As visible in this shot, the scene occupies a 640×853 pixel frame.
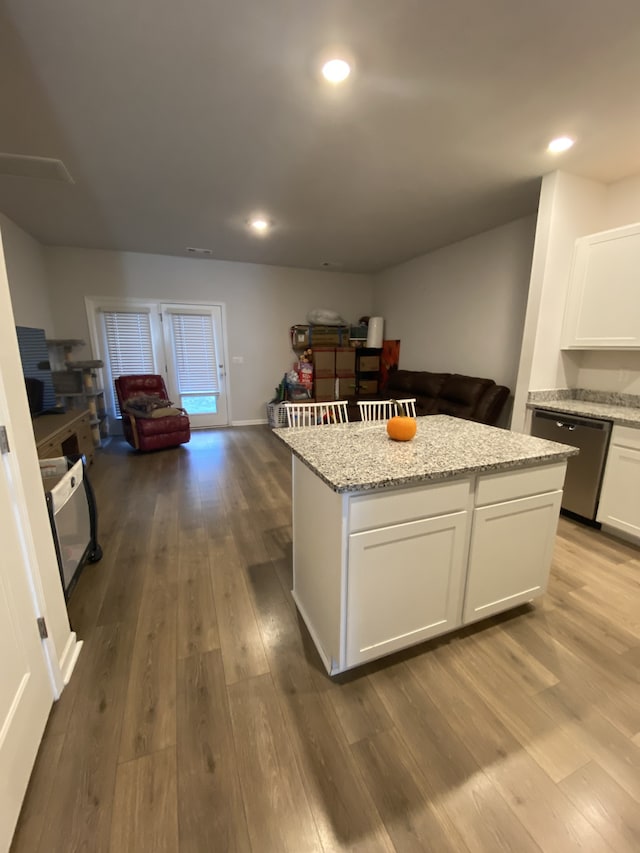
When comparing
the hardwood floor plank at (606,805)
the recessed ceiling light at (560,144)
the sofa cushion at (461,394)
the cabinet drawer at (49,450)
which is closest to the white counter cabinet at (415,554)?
the hardwood floor plank at (606,805)

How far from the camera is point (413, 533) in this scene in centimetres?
137

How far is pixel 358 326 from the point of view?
615 centimetres

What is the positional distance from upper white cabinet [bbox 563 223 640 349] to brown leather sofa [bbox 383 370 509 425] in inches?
35.3

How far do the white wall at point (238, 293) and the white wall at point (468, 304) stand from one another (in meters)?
1.32

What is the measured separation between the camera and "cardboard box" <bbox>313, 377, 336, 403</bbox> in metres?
5.83

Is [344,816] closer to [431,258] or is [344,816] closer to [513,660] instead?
[513,660]

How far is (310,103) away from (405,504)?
7.21ft

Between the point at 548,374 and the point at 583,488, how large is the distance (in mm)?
1017

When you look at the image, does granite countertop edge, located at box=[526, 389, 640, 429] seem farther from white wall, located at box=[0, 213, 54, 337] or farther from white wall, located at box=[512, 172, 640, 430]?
white wall, located at box=[0, 213, 54, 337]

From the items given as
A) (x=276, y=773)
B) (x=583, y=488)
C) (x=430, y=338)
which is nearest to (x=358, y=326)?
(x=430, y=338)

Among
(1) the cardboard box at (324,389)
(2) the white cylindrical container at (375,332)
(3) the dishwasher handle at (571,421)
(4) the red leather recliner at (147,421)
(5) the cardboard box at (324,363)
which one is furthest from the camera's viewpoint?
(2) the white cylindrical container at (375,332)

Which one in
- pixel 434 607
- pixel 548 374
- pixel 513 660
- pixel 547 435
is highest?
pixel 548 374

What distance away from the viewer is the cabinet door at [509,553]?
1.53 meters

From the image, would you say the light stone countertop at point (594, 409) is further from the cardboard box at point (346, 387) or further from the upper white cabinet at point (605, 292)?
the cardboard box at point (346, 387)
